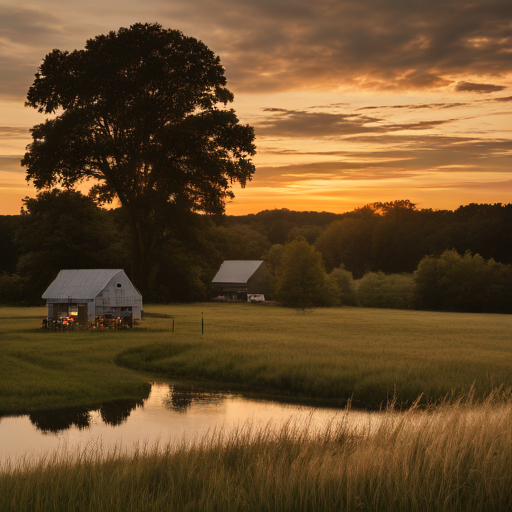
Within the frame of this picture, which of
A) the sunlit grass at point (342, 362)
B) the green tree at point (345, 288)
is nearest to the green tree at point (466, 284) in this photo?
the green tree at point (345, 288)

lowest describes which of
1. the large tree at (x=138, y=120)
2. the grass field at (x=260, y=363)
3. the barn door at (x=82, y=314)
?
the grass field at (x=260, y=363)

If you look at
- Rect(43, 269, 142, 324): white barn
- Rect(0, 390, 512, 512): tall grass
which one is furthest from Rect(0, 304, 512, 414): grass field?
Rect(0, 390, 512, 512): tall grass

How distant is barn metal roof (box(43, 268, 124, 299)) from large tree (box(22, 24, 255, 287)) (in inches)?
240

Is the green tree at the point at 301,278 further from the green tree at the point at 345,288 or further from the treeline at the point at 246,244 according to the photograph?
the green tree at the point at 345,288

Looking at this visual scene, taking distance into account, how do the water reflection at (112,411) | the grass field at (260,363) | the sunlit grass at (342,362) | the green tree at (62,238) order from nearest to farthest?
the water reflection at (112,411) → the grass field at (260,363) → the sunlit grass at (342,362) → the green tree at (62,238)

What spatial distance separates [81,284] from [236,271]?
185 ft

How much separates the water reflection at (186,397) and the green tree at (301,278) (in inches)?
2414

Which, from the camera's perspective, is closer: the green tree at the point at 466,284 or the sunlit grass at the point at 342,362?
the sunlit grass at the point at 342,362

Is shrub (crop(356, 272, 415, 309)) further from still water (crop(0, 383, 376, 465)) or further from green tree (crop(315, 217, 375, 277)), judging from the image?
still water (crop(0, 383, 376, 465))

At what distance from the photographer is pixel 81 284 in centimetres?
4922

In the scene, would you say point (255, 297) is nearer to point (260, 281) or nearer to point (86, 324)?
point (260, 281)

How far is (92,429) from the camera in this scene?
59.2 feet

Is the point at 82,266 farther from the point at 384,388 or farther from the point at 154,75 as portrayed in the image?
the point at 384,388

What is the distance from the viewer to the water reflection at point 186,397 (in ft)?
71.0
